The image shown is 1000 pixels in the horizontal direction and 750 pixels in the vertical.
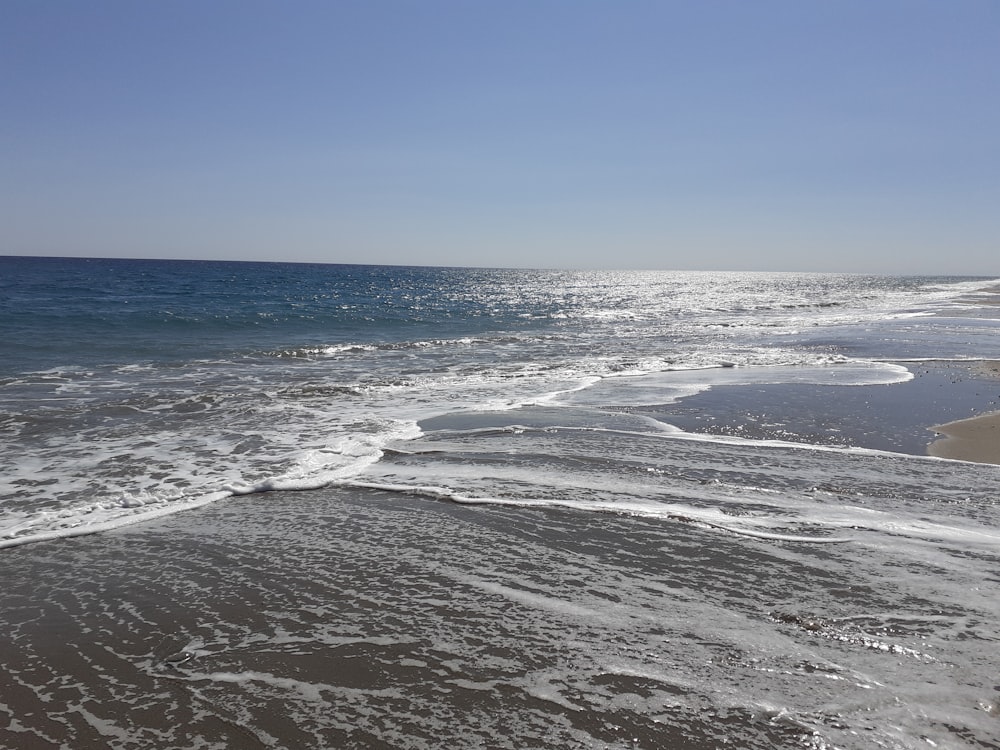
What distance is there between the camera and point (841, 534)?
5.90 metres

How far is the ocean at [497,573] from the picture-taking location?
3391 mm

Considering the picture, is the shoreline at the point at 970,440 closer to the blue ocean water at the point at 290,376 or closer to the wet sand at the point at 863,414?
the wet sand at the point at 863,414

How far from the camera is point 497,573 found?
16.8ft

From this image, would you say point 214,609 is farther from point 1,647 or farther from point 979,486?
point 979,486

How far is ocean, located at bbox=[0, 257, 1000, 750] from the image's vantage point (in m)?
3.39

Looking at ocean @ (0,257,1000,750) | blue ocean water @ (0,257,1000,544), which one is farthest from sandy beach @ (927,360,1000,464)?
blue ocean water @ (0,257,1000,544)

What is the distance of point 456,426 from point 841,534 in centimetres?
647

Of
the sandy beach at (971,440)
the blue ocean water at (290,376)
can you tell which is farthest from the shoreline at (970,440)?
the blue ocean water at (290,376)

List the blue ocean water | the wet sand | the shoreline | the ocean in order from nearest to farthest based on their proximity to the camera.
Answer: the ocean
the blue ocean water
the shoreline
the wet sand

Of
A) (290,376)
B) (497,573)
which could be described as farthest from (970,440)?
(290,376)

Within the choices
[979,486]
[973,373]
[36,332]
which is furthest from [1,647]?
[36,332]

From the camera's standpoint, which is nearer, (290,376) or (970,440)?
(970,440)

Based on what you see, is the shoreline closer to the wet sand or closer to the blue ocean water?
the wet sand

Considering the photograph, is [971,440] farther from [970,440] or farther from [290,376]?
[290,376]
